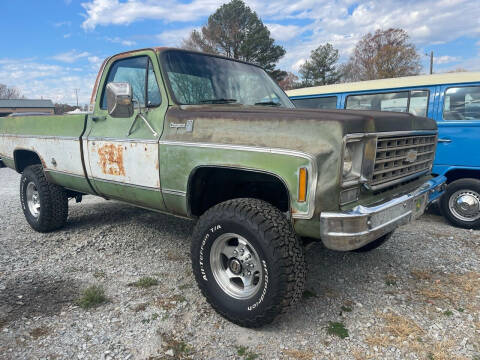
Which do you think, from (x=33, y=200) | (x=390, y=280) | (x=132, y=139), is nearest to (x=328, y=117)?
(x=132, y=139)

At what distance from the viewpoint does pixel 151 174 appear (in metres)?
3.09

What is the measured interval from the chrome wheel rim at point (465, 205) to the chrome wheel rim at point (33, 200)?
18.8 feet

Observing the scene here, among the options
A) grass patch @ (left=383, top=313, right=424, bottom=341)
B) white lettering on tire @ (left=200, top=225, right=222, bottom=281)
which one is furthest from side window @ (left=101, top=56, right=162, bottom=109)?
grass patch @ (left=383, top=313, right=424, bottom=341)

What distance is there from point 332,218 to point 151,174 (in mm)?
1663

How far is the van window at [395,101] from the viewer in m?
5.30

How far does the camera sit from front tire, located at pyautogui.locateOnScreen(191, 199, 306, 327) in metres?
2.32

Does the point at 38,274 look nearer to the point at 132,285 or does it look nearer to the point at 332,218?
the point at 132,285

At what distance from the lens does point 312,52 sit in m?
38.4

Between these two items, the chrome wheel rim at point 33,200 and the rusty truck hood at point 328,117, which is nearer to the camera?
the rusty truck hood at point 328,117

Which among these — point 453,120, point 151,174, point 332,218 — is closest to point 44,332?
point 151,174

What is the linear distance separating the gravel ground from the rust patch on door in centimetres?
99

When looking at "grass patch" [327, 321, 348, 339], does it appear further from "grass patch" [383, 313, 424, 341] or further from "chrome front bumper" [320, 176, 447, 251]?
"chrome front bumper" [320, 176, 447, 251]

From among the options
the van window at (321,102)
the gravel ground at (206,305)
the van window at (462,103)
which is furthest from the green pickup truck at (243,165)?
the van window at (321,102)

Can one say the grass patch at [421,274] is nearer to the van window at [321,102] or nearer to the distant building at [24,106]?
the van window at [321,102]
